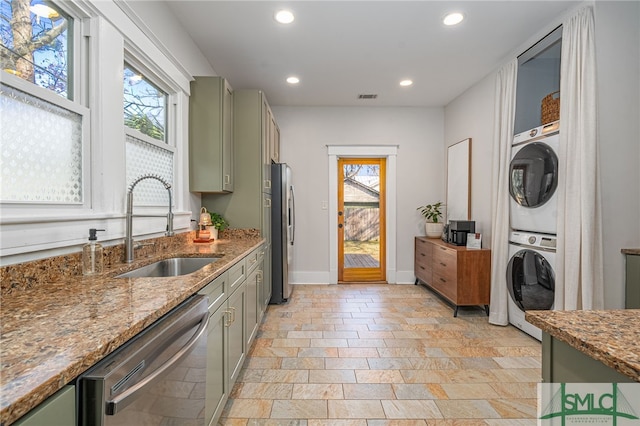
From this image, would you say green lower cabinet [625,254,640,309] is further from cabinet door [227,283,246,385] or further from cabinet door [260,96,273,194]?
cabinet door [260,96,273,194]

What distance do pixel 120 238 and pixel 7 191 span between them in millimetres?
623

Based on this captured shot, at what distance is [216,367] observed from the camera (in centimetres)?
152

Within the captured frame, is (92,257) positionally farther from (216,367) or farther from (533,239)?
(533,239)

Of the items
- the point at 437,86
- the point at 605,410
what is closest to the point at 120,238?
the point at 605,410

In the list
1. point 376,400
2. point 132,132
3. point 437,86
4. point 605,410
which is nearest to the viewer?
point 605,410

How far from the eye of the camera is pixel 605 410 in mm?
680

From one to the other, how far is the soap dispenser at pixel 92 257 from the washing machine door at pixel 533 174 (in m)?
3.21

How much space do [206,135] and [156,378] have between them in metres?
2.42

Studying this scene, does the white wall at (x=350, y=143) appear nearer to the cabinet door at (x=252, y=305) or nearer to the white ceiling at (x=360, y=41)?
the white ceiling at (x=360, y=41)

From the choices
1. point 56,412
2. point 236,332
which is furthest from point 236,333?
point 56,412

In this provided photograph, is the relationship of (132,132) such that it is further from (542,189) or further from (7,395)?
(542,189)

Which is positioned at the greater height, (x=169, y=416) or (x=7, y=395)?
(x=7, y=395)

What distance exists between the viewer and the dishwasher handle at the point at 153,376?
2.30 feet

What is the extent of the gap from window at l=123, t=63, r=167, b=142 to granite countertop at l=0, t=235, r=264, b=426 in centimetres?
121
